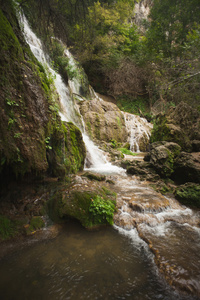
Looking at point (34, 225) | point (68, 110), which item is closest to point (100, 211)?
point (34, 225)

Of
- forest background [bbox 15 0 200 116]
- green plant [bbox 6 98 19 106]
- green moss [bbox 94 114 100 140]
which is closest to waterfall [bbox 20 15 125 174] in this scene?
green moss [bbox 94 114 100 140]

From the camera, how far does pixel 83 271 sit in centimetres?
231

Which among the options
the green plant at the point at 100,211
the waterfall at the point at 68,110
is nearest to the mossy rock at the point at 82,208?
the green plant at the point at 100,211

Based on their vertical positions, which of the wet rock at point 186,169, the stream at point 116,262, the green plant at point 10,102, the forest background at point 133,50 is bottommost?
the stream at point 116,262

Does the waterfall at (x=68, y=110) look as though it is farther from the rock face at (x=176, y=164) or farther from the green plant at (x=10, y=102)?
the green plant at (x=10, y=102)

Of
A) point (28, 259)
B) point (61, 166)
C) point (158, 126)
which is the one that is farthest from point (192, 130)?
point (28, 259)

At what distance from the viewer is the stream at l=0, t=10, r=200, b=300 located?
6.66ft

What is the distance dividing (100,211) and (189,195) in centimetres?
294

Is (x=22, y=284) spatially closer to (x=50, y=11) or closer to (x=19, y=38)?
(x=50, y=11)

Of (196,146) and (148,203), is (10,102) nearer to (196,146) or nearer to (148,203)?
(148,203)

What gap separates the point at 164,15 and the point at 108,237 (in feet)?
76.2

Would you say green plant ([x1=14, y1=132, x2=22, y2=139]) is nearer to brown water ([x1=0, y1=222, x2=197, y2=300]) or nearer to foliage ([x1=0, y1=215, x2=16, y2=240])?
foliage ([x1=0, y1=215, x2=16, y2=240])

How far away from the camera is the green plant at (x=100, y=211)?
3461 mm

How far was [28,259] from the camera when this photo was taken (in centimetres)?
251
